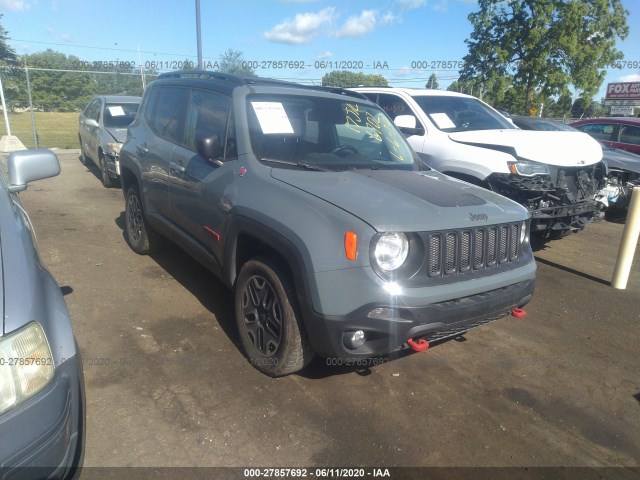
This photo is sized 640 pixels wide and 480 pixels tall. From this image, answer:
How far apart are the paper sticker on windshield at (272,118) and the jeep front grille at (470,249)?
4.83ft

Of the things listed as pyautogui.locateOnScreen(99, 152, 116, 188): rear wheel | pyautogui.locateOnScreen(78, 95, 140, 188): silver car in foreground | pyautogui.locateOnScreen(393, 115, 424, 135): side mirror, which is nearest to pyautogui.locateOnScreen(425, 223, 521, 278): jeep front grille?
pyautogui.locateOnScreen(393, 115, 424, 135): side mirror

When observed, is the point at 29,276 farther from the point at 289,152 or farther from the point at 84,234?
the point at 84,234

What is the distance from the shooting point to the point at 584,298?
4.85 meters

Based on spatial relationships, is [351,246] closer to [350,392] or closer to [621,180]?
[350,392]

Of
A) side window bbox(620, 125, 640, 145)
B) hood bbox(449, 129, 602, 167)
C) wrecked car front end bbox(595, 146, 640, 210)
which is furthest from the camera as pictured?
side window bbox(620, 125, 640, 145)

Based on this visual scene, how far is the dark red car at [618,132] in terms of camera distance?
33.8 feet

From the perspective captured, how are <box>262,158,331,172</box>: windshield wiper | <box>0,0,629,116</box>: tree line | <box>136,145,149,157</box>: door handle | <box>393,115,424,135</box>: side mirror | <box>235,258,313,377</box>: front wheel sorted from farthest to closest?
<box>0,0,629,116</box>: tree line, <box>393,115,424,135</box>: side mirror, <box>136,145,149,157</box>: door handle, <box>262,158,331,172</box>: windshield wiper, <box>235,258,313,377</box>: front wheel

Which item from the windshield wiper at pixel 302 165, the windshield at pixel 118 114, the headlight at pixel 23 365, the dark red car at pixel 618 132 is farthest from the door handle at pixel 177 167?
the dark red car at pixel 618 132

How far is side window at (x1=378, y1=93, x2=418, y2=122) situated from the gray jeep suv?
91.8 inches

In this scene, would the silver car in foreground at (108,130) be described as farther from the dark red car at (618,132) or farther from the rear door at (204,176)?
the dark red car at (618,132)

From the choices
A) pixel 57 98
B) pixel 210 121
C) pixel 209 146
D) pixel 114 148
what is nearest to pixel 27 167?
pixel 209 146

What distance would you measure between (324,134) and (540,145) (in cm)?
304

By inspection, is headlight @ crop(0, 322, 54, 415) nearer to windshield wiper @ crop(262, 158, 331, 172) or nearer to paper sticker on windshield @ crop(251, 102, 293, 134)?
windshield wiper @ crop(262, 158, 331, 172)

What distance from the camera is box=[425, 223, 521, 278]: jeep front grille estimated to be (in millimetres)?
2727
